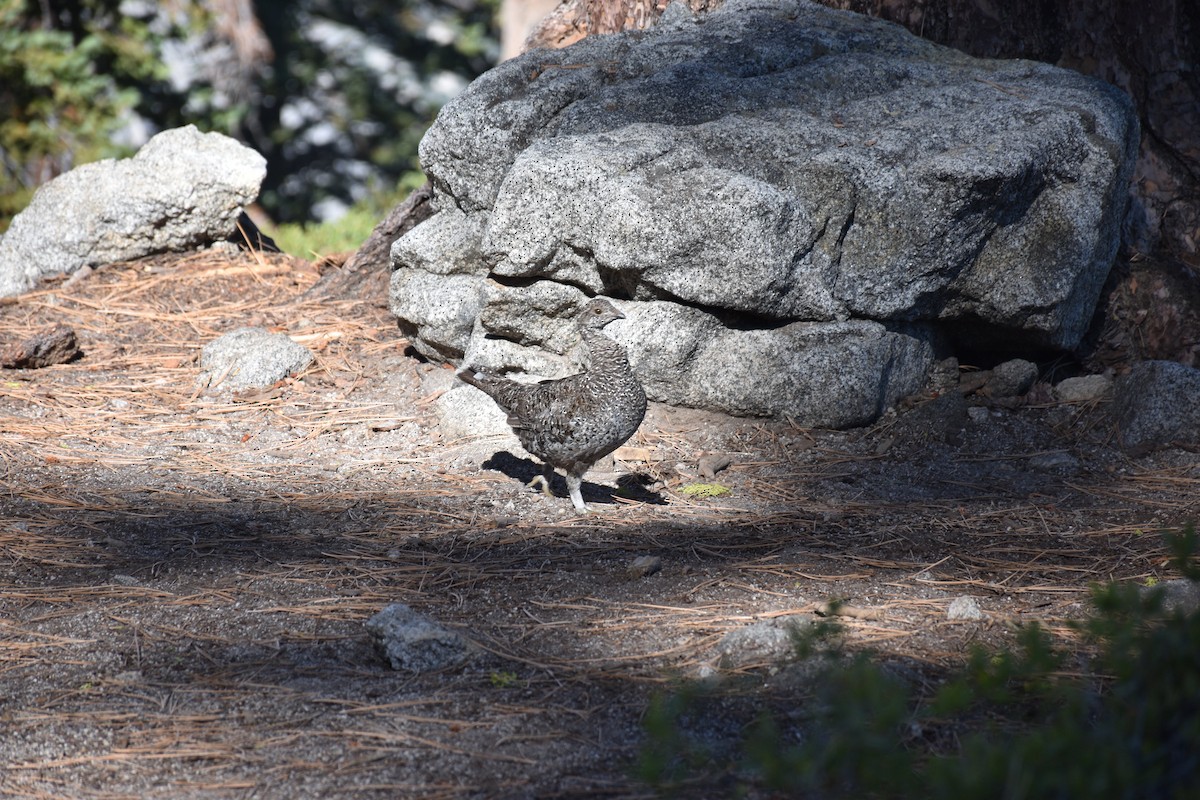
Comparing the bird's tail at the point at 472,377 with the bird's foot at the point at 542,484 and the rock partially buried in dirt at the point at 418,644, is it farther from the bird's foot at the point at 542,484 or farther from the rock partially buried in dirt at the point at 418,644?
the rock partially buried in dirt at the point at 418,644

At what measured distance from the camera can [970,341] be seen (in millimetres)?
6500

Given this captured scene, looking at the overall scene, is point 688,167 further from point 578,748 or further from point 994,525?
point 578,748

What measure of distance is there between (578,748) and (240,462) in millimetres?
3224

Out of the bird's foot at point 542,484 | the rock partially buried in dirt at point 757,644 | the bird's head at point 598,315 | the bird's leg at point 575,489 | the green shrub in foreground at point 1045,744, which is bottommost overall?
the bird's foot at point 542,484

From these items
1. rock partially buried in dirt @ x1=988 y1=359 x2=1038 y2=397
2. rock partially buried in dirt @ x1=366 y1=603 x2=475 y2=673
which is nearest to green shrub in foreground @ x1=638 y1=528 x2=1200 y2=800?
rock partially buried in dirt @ x1=366 y1=603 x2=475 y2=673

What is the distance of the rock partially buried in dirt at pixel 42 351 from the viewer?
6.73 metres

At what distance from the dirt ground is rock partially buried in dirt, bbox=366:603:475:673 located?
6cm

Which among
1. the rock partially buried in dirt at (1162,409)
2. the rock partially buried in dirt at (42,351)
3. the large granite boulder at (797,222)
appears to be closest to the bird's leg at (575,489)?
the large granite boulder at (797,222)

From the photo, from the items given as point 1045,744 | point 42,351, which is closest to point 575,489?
point 1045,744

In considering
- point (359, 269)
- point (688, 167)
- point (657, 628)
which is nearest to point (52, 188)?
point (359, 269)

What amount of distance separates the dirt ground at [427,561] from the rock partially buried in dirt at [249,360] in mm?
171

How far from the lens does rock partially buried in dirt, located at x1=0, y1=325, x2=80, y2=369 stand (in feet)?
22.1

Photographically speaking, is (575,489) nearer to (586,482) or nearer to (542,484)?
(542,484)

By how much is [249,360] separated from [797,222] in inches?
134
